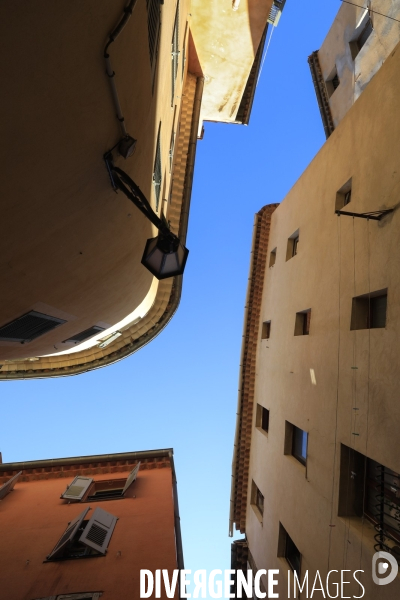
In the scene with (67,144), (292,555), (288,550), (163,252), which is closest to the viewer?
(67,144)

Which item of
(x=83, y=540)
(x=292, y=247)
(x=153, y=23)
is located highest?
(x=153, y=23)

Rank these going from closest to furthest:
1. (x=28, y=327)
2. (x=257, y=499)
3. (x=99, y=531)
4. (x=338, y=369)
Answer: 1. (x=28, y=327)
2. (x=338, y=369)
3. (x=99, y=531)
4. (x=257, y=499)

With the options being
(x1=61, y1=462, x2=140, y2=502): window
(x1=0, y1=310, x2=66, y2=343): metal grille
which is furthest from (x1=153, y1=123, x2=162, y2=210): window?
(x1=61, y1=462, x2=140, y2=502): window

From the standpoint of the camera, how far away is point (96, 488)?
1111 cm

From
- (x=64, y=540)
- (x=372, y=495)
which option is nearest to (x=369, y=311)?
(x=372, y=495)

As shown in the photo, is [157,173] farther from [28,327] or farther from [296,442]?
[296,442]

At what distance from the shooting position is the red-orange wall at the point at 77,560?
618 centimetres

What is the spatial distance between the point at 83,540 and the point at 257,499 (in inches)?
252

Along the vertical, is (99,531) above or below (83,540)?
below

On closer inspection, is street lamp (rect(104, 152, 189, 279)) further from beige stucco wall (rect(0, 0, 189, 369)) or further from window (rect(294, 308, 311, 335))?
window (rect(294, 308, 311, 335))

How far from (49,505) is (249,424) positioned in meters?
6.74

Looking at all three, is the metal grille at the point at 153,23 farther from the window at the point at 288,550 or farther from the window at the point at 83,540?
the window at the point at 288,550

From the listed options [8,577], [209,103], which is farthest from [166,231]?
[209,103]

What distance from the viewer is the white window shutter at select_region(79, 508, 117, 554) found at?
7.04m
